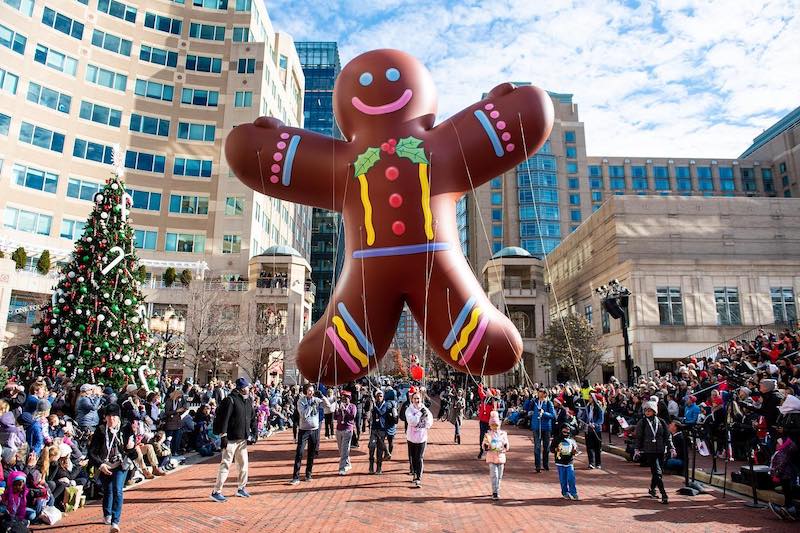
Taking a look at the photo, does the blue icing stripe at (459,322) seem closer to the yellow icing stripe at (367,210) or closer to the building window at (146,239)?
the yellow icing stripe at (367,210)

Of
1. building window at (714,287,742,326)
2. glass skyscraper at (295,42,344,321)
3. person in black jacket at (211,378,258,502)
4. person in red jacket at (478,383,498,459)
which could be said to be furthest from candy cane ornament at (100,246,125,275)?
glass skyscraper at (295,42,344,321)

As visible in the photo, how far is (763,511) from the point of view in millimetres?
7512

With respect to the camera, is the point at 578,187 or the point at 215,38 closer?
the point at 215,38

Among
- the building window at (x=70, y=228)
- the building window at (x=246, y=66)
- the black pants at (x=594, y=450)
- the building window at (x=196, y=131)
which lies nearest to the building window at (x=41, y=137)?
the building window at (x=70, y=228)

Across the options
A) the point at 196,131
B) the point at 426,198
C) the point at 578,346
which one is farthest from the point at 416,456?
the point at 196,131

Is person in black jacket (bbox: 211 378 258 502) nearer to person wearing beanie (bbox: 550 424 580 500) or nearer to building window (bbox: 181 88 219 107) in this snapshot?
person wearing beanie (bbox: 550 424 580 500)

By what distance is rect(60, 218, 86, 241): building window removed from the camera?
3675 centimetres

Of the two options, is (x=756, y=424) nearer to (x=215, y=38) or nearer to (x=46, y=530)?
(x=46, y=530)

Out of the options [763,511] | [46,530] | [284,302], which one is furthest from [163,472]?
[284,302]

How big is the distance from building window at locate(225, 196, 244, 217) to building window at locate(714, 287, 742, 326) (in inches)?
1375

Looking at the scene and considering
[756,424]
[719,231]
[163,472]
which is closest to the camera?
[756,424]

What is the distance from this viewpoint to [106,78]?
131ft

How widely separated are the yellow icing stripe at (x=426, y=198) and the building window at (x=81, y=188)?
1481 inches

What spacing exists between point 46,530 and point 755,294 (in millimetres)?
38607
